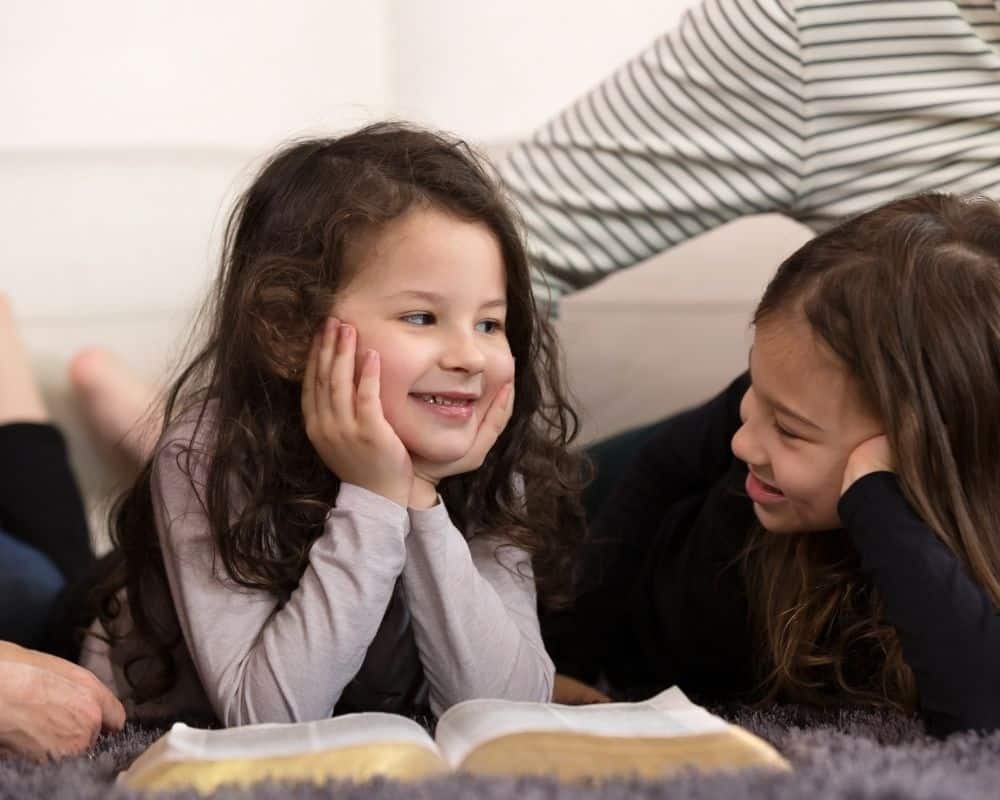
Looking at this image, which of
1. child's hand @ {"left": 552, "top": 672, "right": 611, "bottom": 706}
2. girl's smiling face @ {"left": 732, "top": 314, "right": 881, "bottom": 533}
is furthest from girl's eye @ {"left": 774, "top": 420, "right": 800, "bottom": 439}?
child's hand @ {"left": 552, "top": 672, "right": 611, "bottom": 706}

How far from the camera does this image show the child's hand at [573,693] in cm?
116

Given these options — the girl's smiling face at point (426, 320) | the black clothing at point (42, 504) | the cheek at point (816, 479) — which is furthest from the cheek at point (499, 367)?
the black clothing at point (42, 504)

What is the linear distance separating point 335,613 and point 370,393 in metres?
0.15

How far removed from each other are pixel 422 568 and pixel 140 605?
0.84 ft

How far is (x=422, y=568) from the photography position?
0.97 meters

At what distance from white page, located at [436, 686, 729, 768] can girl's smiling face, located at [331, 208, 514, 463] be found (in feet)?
0.72

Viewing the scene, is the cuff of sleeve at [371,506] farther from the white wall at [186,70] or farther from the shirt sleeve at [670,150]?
the white wall at [186,70]

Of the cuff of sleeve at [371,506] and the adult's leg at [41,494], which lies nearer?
the cuff of sleeve at [371,506]

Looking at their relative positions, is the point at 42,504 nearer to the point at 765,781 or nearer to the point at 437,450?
the point at 437,450

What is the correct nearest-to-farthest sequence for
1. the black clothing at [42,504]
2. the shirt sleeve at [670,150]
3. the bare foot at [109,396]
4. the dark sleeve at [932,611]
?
the dark sleeve at [932,611] < the shirt sleeve at [670,150] < the black clothing at [42,504] < the bare foot at [109,396]

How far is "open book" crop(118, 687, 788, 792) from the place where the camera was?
0.71 metres

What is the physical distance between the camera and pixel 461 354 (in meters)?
0.96

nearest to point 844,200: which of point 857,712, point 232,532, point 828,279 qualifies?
point 828,279

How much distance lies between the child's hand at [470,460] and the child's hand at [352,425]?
0.08 ft
